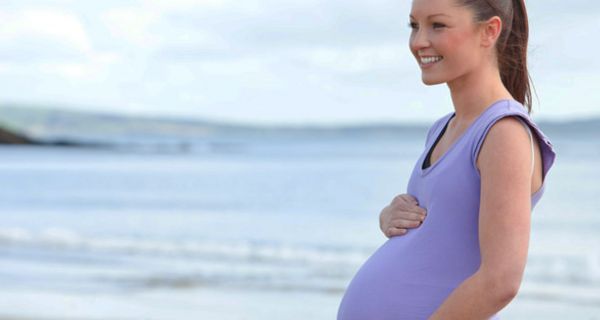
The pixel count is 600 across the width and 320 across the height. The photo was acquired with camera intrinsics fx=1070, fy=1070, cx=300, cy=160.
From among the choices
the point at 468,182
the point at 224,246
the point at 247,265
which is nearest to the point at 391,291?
the point at 468,182

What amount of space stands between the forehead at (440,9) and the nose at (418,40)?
3 centimetres

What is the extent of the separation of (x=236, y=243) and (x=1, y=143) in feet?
179

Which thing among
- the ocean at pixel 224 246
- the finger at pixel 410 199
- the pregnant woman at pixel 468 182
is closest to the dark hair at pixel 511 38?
the pregnant woman at pixel 468 182

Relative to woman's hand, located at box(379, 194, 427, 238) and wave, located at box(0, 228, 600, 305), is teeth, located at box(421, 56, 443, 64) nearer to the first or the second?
woman's hand, located at box(379, 194, 427, 238)

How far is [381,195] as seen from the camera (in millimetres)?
22609

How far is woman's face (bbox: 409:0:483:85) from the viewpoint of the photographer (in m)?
1.73

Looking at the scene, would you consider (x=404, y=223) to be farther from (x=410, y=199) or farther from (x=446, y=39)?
(x=446, y=39)

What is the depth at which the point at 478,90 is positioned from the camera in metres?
1.76

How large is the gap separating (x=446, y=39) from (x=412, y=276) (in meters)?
0.40

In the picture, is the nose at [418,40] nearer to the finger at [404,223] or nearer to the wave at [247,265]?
the finger at [404,223]

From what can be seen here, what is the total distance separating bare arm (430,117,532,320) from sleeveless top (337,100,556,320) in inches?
1.4

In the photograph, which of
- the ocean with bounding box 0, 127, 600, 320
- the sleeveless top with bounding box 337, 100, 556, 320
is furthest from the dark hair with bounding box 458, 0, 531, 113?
the ocean with bounding box 0, 127, 600, 320

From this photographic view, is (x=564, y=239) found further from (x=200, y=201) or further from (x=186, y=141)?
(x=186, y=141)

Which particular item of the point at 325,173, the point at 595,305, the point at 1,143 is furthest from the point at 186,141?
the point at 595,305
